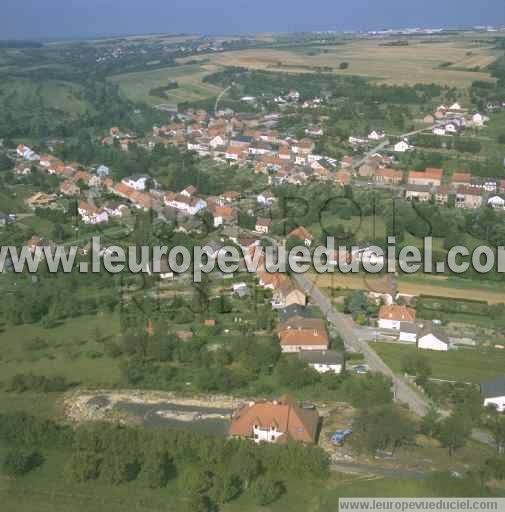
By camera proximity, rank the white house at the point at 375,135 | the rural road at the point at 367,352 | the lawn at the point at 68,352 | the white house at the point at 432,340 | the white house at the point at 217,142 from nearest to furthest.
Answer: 1. the rural road at the point at 367,352
2. the lawn at the point at 68,352
3. the white house at the point at 432,340
4. the white house at the point at 375,135
5. the white house at the point at 217,142

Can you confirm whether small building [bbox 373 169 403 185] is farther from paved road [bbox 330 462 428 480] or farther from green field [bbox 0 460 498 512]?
green field [bbox 0 460 498 512]

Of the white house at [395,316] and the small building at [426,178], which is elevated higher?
the small building at [426,178]

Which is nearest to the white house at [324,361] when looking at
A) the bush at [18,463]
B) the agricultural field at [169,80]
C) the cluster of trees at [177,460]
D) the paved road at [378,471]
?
the paved road at [378,471]

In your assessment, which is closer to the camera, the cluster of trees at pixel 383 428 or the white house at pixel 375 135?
the cluster of trees at pixel 383 428

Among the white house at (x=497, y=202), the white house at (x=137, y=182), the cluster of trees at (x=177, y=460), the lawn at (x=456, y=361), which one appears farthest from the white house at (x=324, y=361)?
the white house at (x=137, y=182)

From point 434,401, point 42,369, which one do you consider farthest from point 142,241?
point 434,401

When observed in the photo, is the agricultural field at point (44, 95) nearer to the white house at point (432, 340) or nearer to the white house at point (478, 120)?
the white house at point (478, 120)

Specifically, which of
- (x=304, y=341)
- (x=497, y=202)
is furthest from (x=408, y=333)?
(x=497, y=202)

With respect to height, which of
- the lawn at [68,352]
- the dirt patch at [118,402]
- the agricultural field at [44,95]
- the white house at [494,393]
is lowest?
the dirt patch at [118,402]

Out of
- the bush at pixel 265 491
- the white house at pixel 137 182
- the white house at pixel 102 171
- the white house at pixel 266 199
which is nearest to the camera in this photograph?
the bush at pixel 265 491
